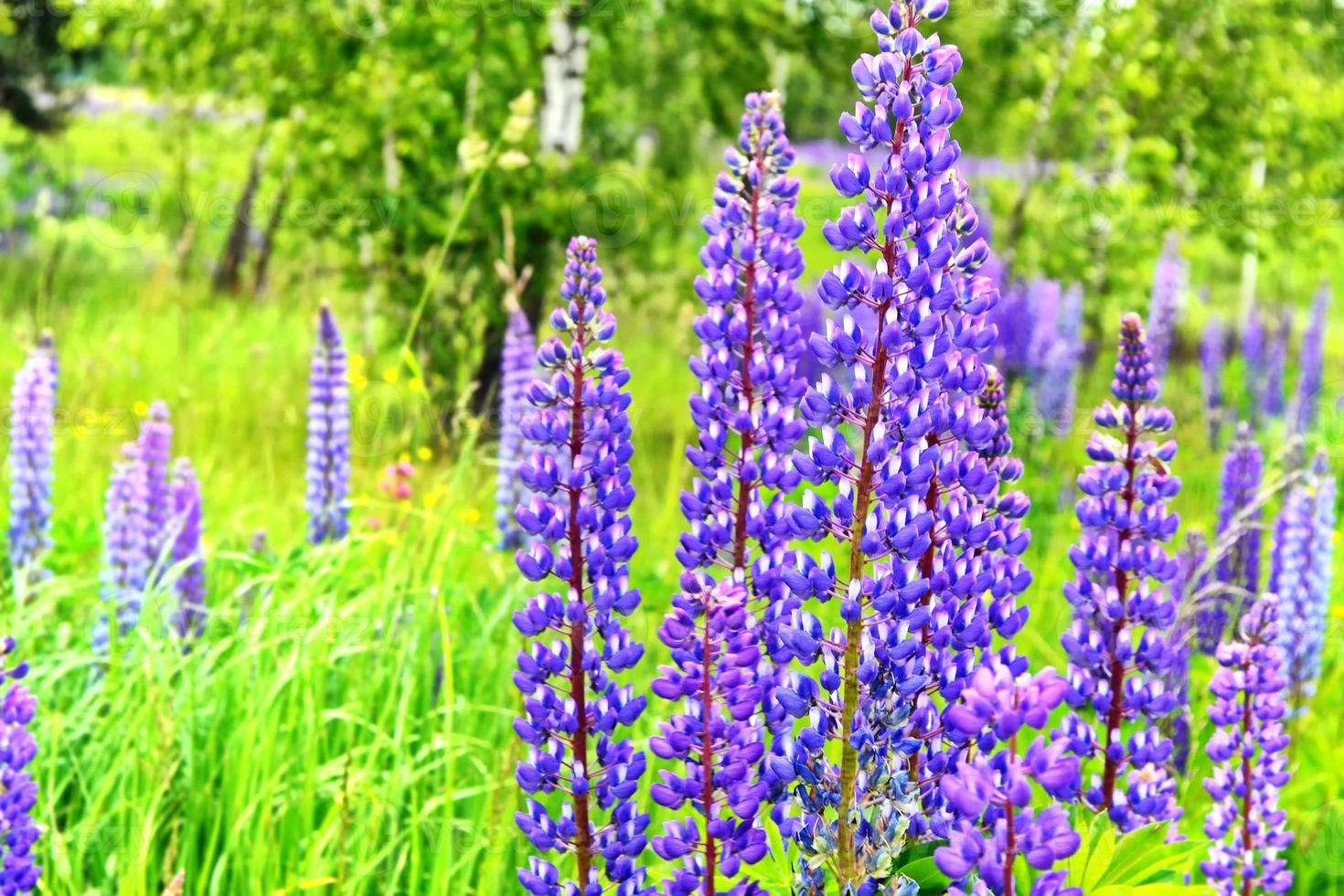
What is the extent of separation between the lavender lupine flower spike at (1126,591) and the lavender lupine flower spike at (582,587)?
71 centimetres

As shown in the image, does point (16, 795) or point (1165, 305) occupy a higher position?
point (1165, 305)

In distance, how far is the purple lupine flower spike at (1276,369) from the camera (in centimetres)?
891

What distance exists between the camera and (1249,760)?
2443 mm

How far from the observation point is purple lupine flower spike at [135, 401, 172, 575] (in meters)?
3.70

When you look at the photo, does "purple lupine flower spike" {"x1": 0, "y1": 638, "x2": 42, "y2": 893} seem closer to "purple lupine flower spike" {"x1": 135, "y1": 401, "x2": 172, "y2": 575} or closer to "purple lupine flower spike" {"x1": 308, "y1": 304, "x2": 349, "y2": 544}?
"purple lupine flower spike" {"x1": 135, "y1": 401, "x2": 172, "y2": 575}

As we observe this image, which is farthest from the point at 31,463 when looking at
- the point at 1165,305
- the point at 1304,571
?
the point at 1165,305

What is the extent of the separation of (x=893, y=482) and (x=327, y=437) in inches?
113

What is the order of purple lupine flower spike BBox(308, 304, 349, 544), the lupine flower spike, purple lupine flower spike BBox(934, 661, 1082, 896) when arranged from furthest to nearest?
purple lupine flower spike BBox(308, 304, 349, 544) < the lupine flower spike < purple lupine flower spike BBox(934, 661, 1082, 896)

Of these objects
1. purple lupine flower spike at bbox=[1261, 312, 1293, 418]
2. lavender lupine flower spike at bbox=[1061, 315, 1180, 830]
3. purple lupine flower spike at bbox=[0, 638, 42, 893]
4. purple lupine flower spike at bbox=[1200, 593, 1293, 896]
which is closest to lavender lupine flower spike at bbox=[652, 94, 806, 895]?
lavender lupine flower spike at bbox=[1061, 315, 1180, 830]

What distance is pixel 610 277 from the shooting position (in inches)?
361

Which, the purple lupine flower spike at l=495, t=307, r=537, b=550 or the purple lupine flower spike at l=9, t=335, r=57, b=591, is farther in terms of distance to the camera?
the purple lupine flower spike at l=495, t=307, r=537, b=550

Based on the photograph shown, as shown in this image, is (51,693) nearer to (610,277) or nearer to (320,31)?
(320,31)

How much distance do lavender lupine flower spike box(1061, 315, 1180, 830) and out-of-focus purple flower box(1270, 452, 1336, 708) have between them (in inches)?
69.2

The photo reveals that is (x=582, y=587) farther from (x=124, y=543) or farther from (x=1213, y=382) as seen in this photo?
(x=1213, y=382)
